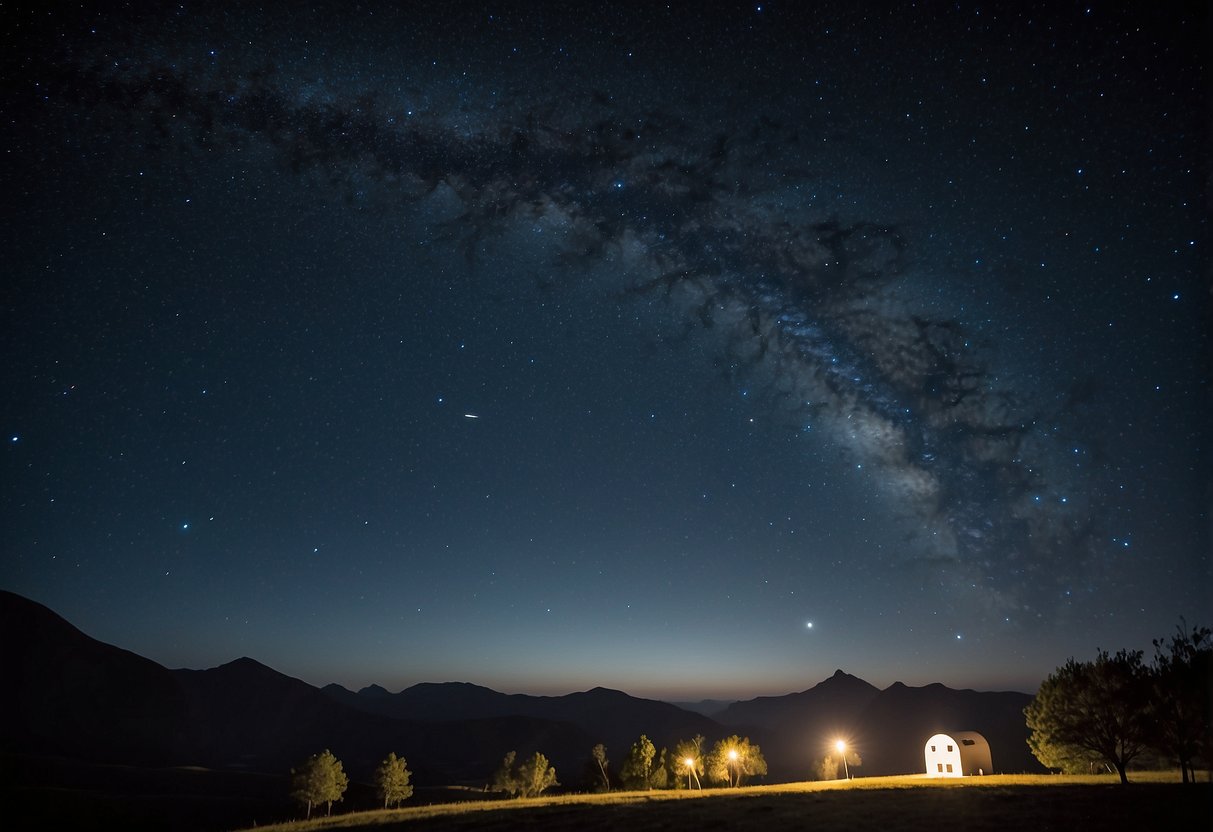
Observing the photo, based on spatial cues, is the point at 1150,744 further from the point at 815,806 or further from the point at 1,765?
the point at 1,765

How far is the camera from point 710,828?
75.2 ft

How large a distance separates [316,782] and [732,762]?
52.6m

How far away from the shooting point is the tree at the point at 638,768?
74.0 metres

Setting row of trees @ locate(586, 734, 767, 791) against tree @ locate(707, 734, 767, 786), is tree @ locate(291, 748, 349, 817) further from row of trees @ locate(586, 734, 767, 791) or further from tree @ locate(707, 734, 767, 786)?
tree @ locate(707, 734, 767, 786)

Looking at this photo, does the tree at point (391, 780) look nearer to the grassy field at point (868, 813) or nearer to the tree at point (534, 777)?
the tree at point (534, 777)

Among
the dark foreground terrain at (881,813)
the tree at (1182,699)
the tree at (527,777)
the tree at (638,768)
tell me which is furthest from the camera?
the tree at (527,777)

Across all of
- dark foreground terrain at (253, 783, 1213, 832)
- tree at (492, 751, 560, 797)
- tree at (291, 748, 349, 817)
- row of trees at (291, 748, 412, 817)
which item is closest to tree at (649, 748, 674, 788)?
tree at (492, 751, 560, 797)

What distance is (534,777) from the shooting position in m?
83.4

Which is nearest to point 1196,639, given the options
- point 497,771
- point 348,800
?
point 497,771

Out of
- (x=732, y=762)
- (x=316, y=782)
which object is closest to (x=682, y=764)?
(x=732, y=762)

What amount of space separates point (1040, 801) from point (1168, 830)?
8507 mm

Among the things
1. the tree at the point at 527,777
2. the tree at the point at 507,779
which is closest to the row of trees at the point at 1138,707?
the tree at the point at 527,777

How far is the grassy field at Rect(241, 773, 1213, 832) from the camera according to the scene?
67.7ft

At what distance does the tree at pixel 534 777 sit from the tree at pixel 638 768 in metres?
13.7
